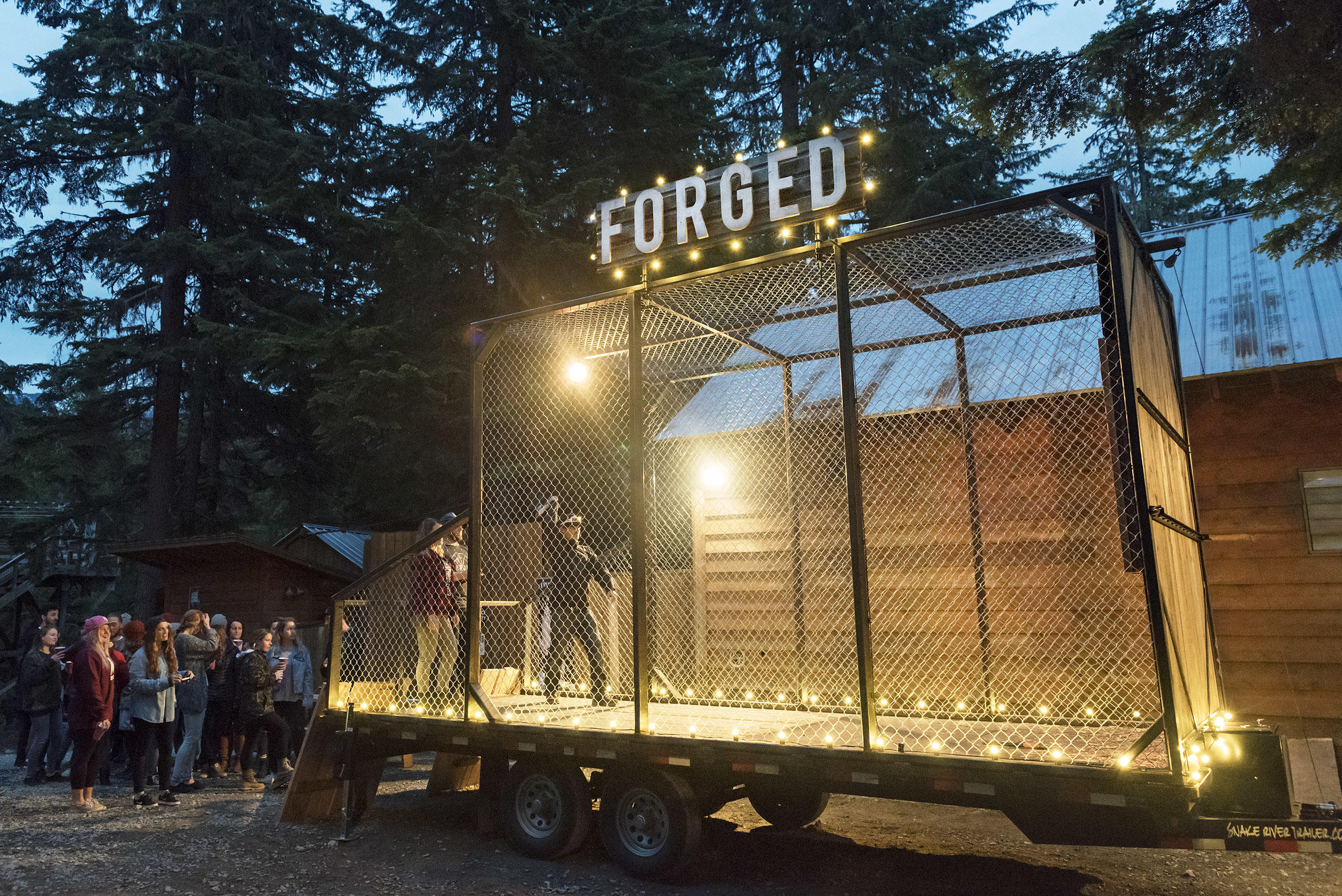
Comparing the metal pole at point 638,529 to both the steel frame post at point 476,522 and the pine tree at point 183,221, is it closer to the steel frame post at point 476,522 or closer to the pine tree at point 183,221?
the steel frame post at point 476,522

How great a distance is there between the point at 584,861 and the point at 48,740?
7.67 metres

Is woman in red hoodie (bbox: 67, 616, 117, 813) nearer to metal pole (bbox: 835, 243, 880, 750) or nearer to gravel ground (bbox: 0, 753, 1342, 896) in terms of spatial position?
gravel ground (bbox: 0, 753, 1342, 896)

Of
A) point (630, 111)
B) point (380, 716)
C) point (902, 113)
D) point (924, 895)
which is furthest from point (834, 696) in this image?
point (902, 113)

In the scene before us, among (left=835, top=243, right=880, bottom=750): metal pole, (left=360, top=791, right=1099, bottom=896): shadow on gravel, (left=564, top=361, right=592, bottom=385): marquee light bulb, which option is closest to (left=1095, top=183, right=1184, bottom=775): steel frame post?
(left=835, top=243, right=880, bottom=750): metal pole

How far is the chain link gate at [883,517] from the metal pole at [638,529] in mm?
24

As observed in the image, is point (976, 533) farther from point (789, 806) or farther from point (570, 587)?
point (570, 587)

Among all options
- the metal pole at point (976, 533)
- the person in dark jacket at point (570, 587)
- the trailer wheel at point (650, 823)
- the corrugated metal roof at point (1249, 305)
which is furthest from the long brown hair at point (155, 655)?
the corrugated metal roof at point (1249, 305)

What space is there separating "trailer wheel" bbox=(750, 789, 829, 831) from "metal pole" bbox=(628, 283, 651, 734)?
1.65 meters

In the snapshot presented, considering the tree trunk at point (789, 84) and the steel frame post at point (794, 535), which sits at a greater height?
the tree trunk at point (789, 84)

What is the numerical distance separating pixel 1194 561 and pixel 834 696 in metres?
3.67

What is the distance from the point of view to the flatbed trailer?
506 centimetres

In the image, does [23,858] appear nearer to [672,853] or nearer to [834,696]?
[672,853]

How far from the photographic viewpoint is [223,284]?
68.9ft

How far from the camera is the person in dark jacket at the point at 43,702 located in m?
10.3
